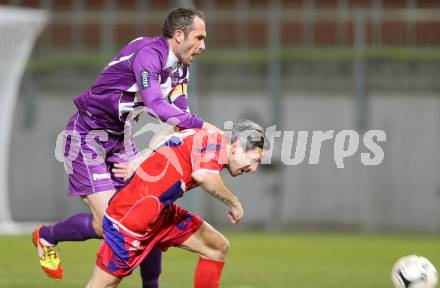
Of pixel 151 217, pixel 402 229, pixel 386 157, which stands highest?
pixel 151 217

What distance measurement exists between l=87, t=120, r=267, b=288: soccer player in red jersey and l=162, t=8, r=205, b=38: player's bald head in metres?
0.96

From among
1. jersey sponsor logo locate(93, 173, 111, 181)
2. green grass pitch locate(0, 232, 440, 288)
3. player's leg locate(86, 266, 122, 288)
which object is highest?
jersey sponsor logo locate(93, 173, 111, 181)

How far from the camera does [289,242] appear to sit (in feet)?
47.8

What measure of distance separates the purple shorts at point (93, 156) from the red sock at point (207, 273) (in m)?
1.19

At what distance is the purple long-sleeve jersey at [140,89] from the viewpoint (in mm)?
6832

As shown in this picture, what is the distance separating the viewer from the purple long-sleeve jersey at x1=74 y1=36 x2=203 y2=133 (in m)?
6.83

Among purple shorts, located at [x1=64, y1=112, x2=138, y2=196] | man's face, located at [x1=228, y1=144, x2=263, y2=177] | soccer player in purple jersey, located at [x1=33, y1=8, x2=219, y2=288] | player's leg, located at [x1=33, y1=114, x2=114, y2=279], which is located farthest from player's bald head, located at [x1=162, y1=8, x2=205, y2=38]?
man's face, located at [x1=228, y1=144, x2=263, y2=177]

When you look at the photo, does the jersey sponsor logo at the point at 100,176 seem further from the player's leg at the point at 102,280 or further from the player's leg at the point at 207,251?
the player's leg at the point at 102,280

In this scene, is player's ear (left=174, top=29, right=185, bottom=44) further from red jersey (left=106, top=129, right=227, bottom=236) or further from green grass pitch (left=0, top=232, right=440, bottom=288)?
green grass pitch (left=0, top=232, right=440, bottom=288)

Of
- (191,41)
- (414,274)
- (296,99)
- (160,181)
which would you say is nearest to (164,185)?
(160,181)

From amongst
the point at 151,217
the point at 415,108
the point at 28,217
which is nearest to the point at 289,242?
the point at 415,108

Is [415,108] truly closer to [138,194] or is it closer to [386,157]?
[386,157]

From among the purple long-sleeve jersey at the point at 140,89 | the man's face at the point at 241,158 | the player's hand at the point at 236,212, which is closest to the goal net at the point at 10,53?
the purple long-sleeve jersey at the point at 140,89

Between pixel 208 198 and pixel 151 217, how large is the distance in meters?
11.1
